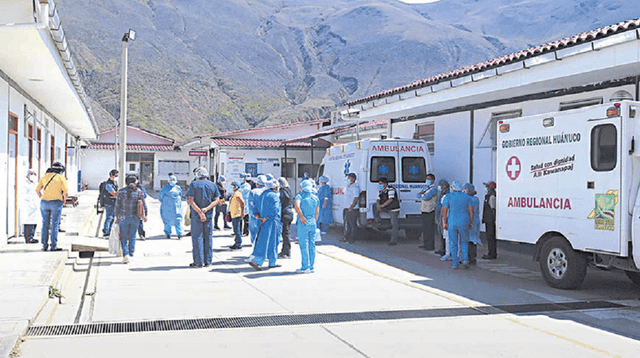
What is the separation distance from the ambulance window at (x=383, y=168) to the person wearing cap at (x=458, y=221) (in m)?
3.61

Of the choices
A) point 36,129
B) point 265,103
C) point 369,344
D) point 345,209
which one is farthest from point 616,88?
point 265,103

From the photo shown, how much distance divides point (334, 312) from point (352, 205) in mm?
7202

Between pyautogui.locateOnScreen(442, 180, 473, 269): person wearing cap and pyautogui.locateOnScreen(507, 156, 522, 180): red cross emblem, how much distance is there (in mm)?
1087

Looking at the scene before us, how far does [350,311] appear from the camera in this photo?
7855 mm

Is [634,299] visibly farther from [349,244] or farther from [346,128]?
[346,128]

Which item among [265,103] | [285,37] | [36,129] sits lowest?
[36,129]

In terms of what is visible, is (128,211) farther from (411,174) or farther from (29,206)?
(411,174)

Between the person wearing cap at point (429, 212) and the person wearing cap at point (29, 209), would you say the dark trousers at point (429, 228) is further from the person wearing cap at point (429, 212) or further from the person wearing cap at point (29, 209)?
the person wearing cap at point (29, 209)

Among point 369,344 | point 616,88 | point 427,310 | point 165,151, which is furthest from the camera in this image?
point 165,151

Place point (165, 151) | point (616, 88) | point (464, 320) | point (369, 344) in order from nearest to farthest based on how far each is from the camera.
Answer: point (369, 344)
point (464, 320)
point (616, 88)
point (165, 151)

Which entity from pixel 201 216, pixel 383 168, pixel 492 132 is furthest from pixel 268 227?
pixel 492 132

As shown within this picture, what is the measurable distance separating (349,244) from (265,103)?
355 ft

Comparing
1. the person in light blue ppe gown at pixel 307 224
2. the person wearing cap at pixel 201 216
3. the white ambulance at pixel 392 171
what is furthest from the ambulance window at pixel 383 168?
the person wearing cap at pixel 201 216

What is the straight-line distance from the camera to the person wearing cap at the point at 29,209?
509 inches
